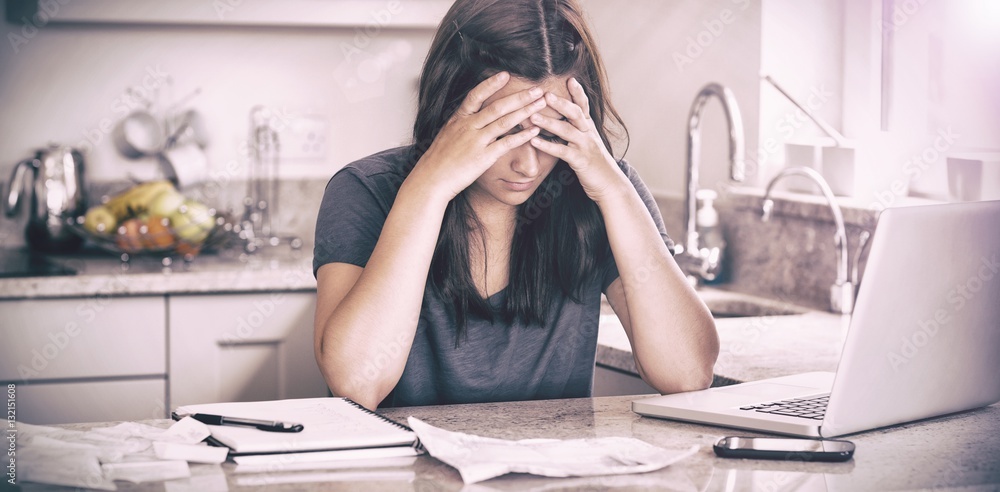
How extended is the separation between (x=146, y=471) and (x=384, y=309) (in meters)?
0.39

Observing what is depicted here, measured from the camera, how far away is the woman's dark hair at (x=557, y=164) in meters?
1.25

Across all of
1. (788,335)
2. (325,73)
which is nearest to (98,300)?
(325,73)

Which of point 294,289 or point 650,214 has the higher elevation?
point 650,214

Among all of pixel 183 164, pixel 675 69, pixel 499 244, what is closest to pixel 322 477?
pixel 499 244

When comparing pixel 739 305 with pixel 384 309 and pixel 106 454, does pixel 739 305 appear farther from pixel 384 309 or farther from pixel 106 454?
pixel 106 454

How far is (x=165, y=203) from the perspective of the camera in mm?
2422

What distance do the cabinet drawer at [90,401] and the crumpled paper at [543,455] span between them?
1.43m

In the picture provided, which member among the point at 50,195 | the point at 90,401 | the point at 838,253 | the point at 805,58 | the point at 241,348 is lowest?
the point at 90,401

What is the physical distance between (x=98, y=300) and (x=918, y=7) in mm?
1794

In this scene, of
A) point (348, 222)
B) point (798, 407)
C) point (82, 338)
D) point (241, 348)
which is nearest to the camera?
point (798, 407)

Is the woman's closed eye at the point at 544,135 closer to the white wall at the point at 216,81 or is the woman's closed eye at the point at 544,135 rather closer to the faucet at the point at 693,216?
the faucet at the point at 693,216

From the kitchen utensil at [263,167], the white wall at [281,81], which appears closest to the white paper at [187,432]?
the white wall at [281,81]

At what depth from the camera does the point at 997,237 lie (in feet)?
3.35

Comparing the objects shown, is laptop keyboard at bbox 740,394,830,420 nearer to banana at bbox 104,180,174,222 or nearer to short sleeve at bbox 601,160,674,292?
A: short sleeve at bbox 601,160,674,292
